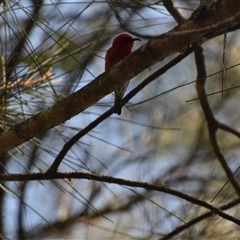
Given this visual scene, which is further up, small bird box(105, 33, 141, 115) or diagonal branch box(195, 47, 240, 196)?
small bird box(105, 33, 141, 115)

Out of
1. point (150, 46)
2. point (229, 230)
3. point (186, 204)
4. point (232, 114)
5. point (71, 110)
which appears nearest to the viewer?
point (150, 46)

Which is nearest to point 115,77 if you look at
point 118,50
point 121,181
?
point 121,181

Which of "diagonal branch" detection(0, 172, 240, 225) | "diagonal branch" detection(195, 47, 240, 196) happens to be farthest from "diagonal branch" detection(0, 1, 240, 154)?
"diagonal branch" detection(195, 47, 240, 196)

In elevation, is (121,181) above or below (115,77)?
below

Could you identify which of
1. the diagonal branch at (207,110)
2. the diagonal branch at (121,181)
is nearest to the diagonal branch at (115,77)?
the diagonal branch at (121,181)

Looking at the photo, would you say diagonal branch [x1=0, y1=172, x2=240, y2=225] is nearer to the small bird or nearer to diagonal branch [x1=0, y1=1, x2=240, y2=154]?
diagonal branch [x1=0, y1=1, x2=240, y2=154]

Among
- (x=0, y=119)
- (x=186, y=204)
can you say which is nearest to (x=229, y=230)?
(x=186, y=204)

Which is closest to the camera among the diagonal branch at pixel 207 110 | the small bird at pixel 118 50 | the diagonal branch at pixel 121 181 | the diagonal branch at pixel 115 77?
the diagonal branch at pixel 115 77

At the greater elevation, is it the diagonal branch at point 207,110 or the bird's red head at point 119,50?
the bird's red head at point 119,50

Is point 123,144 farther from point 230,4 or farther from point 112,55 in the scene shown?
point 230,4

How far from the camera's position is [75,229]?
2719 mm

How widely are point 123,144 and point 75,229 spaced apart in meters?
0.51

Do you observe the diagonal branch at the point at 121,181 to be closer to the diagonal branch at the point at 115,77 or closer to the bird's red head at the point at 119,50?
the diagonal branch at the point at 115,77

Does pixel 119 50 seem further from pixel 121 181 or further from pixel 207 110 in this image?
pixel 121 181
